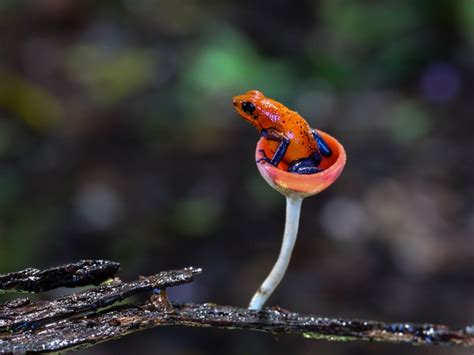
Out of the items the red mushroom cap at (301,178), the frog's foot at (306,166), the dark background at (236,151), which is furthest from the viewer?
the dark background at (236,151)

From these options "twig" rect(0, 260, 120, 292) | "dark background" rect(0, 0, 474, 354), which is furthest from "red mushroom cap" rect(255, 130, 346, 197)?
"dark background" rect(0, 0, 474, 354)

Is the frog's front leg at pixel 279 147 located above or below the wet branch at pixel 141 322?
above

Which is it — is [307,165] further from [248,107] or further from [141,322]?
[141,322]

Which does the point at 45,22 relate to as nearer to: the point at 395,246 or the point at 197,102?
the point at 197,102

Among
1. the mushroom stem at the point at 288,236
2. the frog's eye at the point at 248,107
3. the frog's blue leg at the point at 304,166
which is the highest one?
the frog's eye at the point at 248,107

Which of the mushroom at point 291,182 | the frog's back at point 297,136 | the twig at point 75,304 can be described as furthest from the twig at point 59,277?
the frog's back at point 297,136

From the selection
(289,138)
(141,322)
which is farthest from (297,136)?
(141,322)

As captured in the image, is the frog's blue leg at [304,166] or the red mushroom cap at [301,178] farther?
the frog's blue leg at [304,166]

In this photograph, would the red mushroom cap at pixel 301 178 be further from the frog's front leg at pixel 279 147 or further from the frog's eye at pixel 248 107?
the frog's eye at pixel 248 107

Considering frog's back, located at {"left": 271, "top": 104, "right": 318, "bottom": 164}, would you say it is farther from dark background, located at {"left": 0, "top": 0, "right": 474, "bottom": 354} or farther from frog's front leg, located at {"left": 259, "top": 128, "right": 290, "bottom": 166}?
dark background, located at {"left": 0, "top": 0, "right": 474, "bottom": 354}
